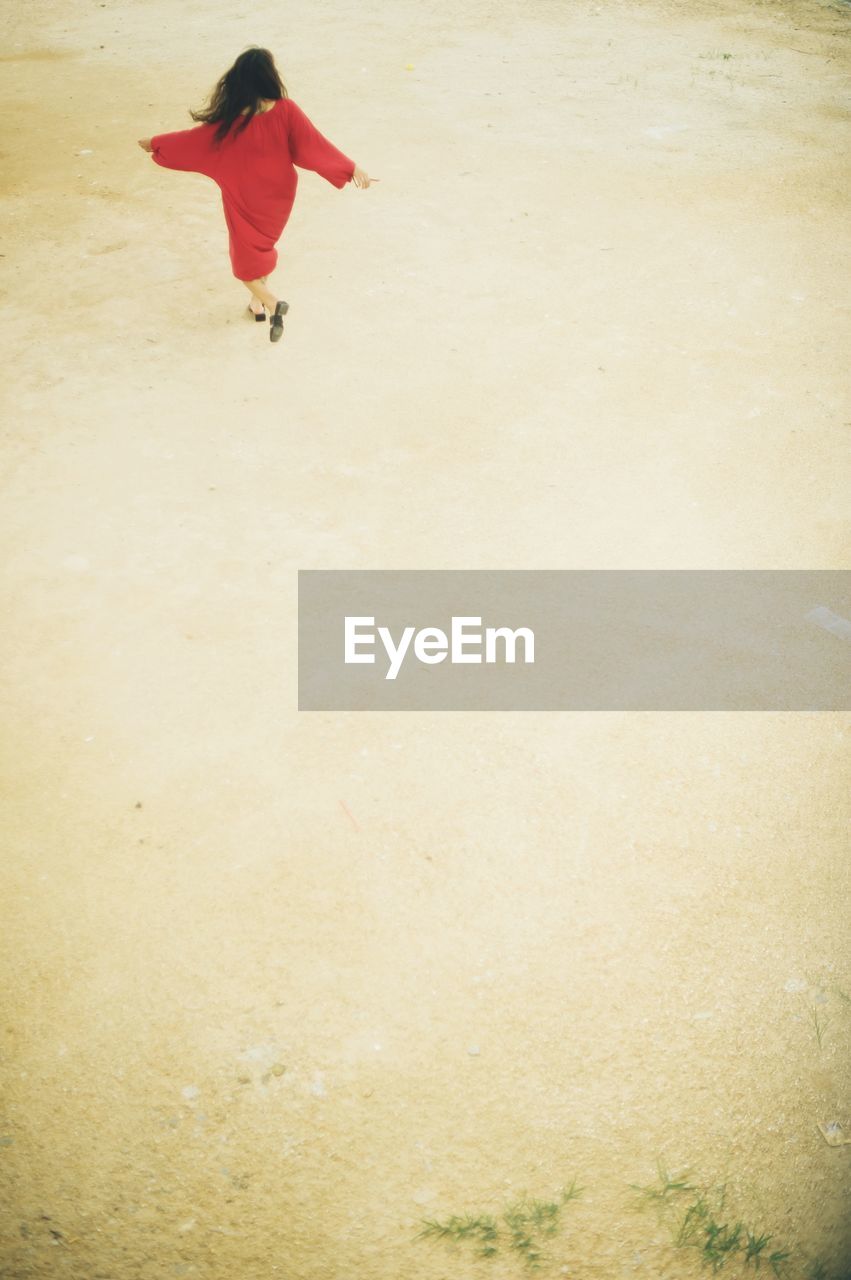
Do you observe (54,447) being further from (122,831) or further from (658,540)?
(658,540)

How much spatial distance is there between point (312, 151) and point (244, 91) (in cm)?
42

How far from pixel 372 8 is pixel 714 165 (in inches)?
196

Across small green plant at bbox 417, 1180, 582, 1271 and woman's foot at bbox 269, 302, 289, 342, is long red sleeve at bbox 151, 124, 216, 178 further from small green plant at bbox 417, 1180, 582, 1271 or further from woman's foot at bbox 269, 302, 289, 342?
small green plant at bbox 417, 1180, 582, 1271

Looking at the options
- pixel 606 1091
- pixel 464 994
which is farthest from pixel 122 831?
pixel 606 1091

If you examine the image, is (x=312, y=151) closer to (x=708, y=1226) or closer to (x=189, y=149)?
(x=189, y=149)

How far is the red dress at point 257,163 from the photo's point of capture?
426 centimetres

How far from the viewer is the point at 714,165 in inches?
253

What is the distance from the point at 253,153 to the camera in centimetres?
430

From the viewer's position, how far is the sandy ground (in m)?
2.15

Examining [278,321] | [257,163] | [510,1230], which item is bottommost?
[510,1230]

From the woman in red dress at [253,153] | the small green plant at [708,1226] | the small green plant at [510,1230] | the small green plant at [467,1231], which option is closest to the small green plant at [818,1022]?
the small green plant at [708,1226]

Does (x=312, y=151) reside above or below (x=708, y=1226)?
above

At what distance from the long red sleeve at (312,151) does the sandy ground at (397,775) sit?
30.3 inches

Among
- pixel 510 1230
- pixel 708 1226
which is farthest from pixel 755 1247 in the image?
pixel 510 1230
